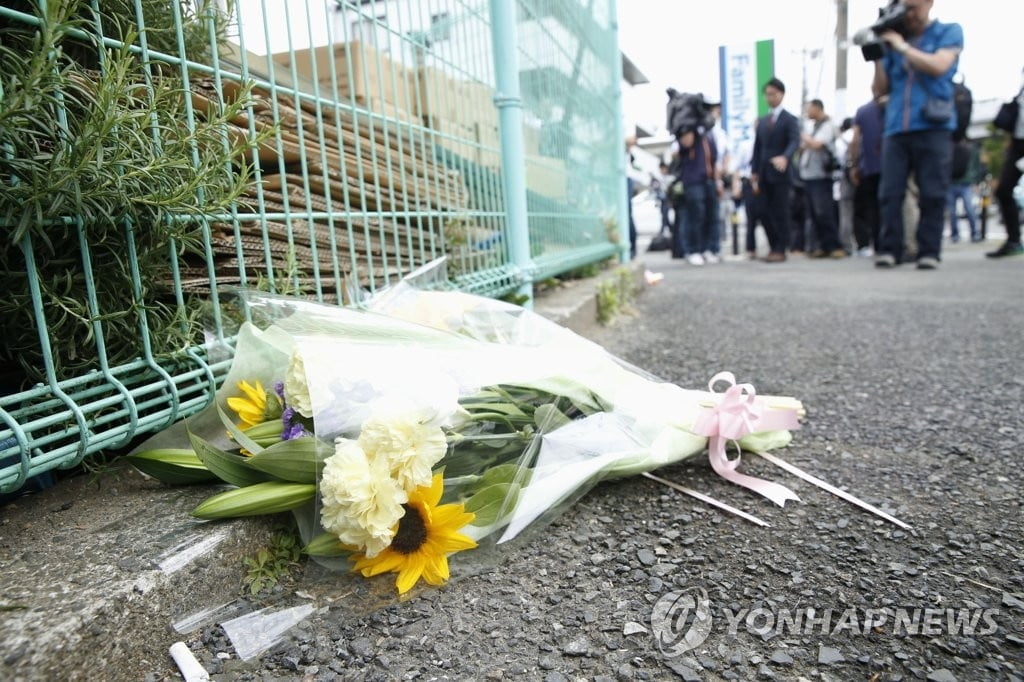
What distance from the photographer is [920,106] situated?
5617 millimetres

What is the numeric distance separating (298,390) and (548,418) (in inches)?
21.3

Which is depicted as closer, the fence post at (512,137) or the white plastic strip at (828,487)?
the white plastic strip at (828,487)

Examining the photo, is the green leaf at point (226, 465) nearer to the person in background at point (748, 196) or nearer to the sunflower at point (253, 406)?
the sunflower at point (253, 406)

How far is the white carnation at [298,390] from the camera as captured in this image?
4.42 feet

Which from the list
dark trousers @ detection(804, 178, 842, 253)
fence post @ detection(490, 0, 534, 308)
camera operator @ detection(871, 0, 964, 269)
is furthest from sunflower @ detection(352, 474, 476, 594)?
dark trousers @ detection(804, 178, 842, 253)

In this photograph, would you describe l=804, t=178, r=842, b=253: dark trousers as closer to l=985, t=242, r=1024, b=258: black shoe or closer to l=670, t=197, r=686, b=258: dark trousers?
l=670, t=197, r=686, b=258: dark trousers

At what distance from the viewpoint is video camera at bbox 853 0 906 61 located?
5.62 metres

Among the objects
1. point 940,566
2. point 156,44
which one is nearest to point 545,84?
point 156,44

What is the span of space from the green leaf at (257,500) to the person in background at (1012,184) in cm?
757

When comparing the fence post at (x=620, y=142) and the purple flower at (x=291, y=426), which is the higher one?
the fence post at (x=620, y=142)

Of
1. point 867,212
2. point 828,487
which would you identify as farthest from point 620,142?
point 828,487

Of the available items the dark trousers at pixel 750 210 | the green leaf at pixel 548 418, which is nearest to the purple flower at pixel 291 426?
the green leaf at pixel 548 418

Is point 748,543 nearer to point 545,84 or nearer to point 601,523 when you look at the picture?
point 601,523

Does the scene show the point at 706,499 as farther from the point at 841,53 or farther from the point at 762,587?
the point at 841,53
